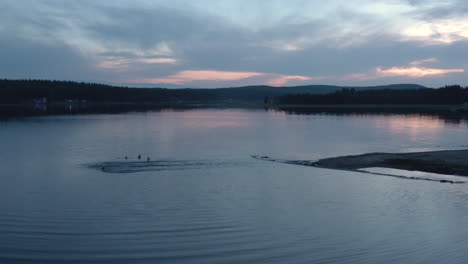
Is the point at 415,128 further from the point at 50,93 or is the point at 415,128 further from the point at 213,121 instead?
the point at 50,93

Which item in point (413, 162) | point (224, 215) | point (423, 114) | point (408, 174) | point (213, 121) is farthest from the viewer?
point (423, 114)

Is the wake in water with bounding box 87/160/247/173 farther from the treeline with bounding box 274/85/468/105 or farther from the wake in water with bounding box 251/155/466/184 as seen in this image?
the treeline with bounding box 274/85/468/105

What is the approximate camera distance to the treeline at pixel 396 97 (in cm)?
13875

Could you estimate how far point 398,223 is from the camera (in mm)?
12781

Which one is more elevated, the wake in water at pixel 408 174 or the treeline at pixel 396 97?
the treeline at pixel 396 97

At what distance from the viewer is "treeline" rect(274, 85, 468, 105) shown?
139 meters

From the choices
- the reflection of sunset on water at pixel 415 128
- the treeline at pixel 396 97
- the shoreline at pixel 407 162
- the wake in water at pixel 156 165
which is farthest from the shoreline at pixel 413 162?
the treeline at pixel 396 97

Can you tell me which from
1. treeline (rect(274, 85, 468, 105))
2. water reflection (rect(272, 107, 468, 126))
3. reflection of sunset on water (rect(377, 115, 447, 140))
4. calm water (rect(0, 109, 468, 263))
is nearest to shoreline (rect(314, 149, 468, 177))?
calm water (rect(0, 109, 468, 263))

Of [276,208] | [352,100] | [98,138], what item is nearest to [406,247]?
[276,208]

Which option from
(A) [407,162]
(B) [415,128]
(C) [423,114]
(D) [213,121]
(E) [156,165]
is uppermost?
(C) [423,114]

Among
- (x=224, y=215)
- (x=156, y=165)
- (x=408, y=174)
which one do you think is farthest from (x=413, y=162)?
(x=224, y=215)

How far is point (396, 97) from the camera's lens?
512 ft

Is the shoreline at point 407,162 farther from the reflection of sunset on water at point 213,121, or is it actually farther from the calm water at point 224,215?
the reflection of sunset on water at point 213,121

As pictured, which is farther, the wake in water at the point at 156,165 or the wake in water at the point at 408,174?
the wake in water at the point at 156,165
